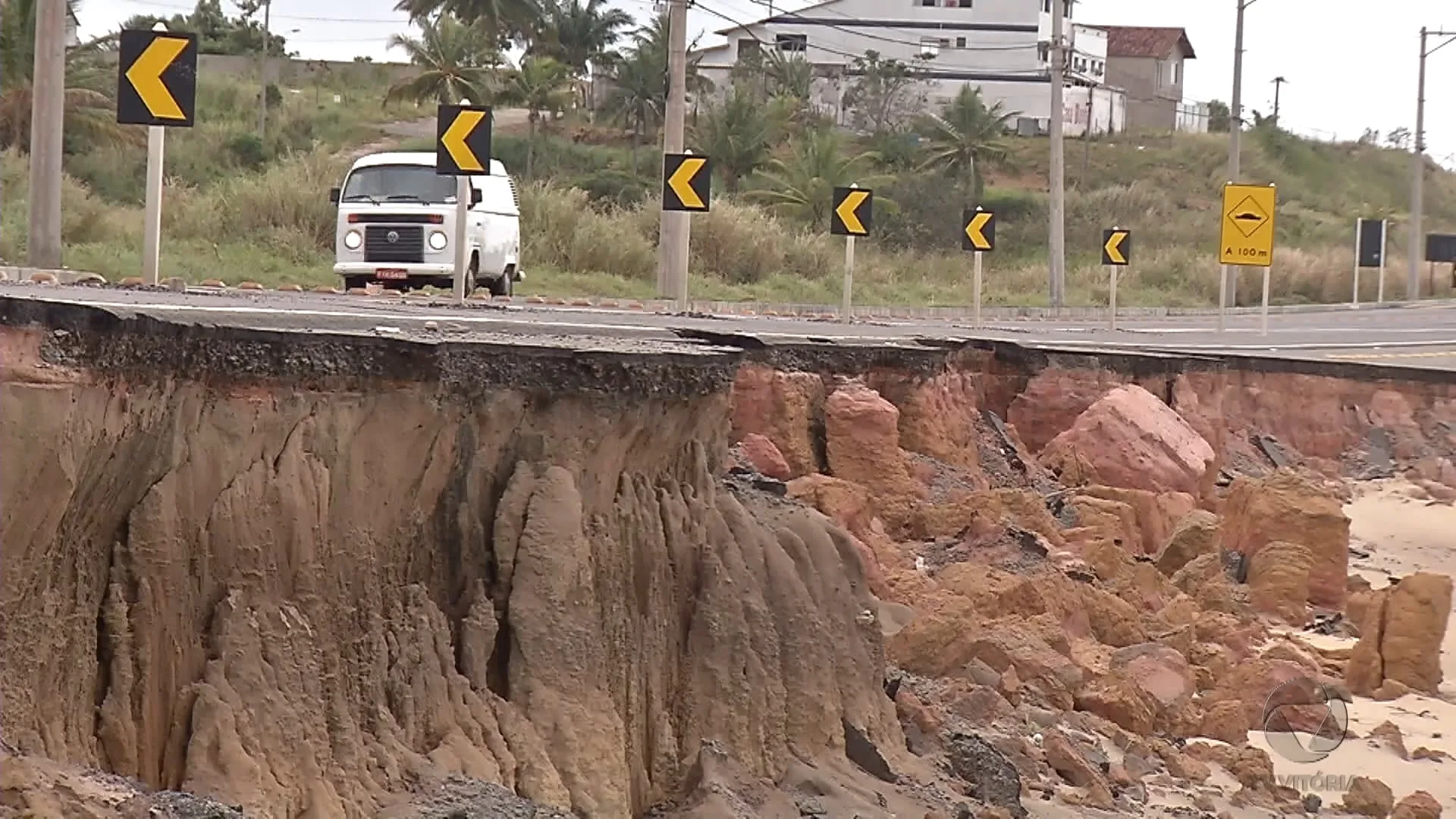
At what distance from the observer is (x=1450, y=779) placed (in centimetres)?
1084

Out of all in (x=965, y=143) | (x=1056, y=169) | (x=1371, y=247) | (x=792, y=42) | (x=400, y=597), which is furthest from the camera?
(x=792, y=42)

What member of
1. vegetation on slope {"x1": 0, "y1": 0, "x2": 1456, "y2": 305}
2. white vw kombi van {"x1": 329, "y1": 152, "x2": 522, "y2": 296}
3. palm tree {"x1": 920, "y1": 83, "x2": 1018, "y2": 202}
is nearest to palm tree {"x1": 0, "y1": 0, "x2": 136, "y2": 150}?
vegetation on slope {"x1": 0, "y1": 0, "x2": 1456, "y2": 305}

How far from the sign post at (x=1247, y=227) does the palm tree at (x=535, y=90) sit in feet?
103

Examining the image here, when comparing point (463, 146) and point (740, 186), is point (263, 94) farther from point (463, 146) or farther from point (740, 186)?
point (463, 146)

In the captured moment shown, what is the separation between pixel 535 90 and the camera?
183 feet

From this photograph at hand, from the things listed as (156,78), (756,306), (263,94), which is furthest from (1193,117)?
(156,78)

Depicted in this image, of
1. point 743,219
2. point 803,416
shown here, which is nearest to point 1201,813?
point 803,416

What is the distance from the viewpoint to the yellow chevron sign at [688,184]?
19.0 meters

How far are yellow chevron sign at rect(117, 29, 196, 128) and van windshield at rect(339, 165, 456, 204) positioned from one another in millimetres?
7371

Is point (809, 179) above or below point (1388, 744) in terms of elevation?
above

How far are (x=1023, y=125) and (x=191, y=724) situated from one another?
7250 centimetres

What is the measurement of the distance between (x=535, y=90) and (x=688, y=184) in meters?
37.7

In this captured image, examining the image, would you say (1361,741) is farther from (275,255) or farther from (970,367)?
(275,255)

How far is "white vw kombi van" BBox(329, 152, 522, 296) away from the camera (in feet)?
66.2
